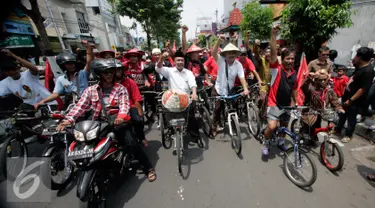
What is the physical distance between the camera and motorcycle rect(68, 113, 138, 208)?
1832 mm

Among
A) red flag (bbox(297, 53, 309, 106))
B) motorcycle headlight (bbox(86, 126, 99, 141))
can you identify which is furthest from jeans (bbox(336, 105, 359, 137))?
motorcycle headlight (bbox(86, 126, 99, 141))

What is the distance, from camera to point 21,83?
3.09m

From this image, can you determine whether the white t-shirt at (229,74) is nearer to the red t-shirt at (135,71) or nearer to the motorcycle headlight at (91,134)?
the red t-shirt at (135,71)

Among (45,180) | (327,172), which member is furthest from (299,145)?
(45,180)

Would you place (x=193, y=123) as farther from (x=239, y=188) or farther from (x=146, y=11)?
(x=146, y=11)

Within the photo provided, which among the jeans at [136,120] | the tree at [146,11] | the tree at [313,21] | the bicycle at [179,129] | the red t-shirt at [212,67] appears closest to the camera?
the bicycle at [179,129]

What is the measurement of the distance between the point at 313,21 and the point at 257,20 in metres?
6.19

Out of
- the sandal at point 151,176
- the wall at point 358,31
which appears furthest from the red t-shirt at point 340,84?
the wall at point 358,31

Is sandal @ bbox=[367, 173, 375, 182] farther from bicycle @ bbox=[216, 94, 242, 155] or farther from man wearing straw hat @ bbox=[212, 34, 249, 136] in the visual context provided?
man wearing straw hat @ bbox=[212, 34, 249, 136]

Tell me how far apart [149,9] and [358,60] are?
44.5ft

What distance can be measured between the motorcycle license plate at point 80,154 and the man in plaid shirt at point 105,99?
49cm

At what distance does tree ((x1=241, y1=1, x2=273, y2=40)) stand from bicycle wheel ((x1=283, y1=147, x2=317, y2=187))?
33.4 feet

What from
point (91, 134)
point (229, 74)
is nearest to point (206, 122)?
point (229, 74)

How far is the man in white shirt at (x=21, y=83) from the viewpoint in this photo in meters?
2.97
